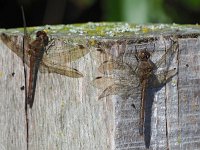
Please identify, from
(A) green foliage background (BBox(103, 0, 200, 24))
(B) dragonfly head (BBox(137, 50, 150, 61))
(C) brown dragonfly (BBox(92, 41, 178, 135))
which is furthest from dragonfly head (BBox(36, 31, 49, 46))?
(A) green foliage background (BBox(103, 0, 200, 24))

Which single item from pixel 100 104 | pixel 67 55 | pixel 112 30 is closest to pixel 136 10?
pixel 112 30

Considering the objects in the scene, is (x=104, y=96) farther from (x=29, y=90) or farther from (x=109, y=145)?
(x=29, y=90)

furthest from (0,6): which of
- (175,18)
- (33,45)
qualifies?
(33,45)

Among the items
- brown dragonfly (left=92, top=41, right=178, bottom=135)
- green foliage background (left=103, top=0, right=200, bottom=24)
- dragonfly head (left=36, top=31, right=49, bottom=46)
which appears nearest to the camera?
brown dragonfly (left=92, top=41, right=178, bottom=135)

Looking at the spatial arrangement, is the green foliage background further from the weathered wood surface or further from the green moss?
the weathered wood surface

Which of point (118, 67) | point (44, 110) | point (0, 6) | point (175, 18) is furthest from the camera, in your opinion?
point (0, 6)

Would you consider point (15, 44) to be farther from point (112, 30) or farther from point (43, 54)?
point (112, 30)
